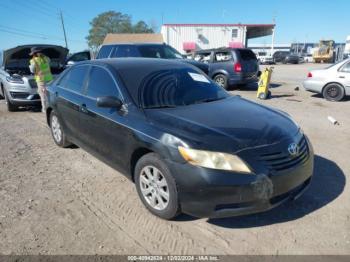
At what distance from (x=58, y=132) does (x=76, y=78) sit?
119 centimetres

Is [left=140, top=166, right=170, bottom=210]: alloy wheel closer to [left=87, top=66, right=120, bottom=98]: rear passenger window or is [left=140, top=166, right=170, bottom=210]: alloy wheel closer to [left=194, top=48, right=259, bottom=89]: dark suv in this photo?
[left=87, top=66, right=120, bottom=98]: rear passenger window

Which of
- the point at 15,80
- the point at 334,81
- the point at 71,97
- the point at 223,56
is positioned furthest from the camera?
the point at 223,56

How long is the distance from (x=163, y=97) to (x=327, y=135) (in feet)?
13.1

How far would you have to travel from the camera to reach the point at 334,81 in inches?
391

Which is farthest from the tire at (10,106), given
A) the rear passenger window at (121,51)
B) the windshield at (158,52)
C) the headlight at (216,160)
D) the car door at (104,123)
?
the headlight at (216,160)

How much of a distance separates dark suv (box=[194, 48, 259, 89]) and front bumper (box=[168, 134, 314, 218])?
977 centimetres

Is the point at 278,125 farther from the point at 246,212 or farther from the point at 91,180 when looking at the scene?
the point at 91,180

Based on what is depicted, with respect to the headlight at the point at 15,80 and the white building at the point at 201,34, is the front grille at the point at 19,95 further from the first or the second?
the white building at the point at 201,34

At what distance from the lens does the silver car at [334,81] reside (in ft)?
32.2

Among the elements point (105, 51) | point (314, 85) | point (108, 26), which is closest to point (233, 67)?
point (314, 85)

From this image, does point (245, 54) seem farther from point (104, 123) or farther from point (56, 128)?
point (104, 123)

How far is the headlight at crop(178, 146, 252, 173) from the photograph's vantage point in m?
2.77

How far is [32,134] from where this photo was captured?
6582 mm

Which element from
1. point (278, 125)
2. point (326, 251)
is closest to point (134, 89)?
point (278, 125)
